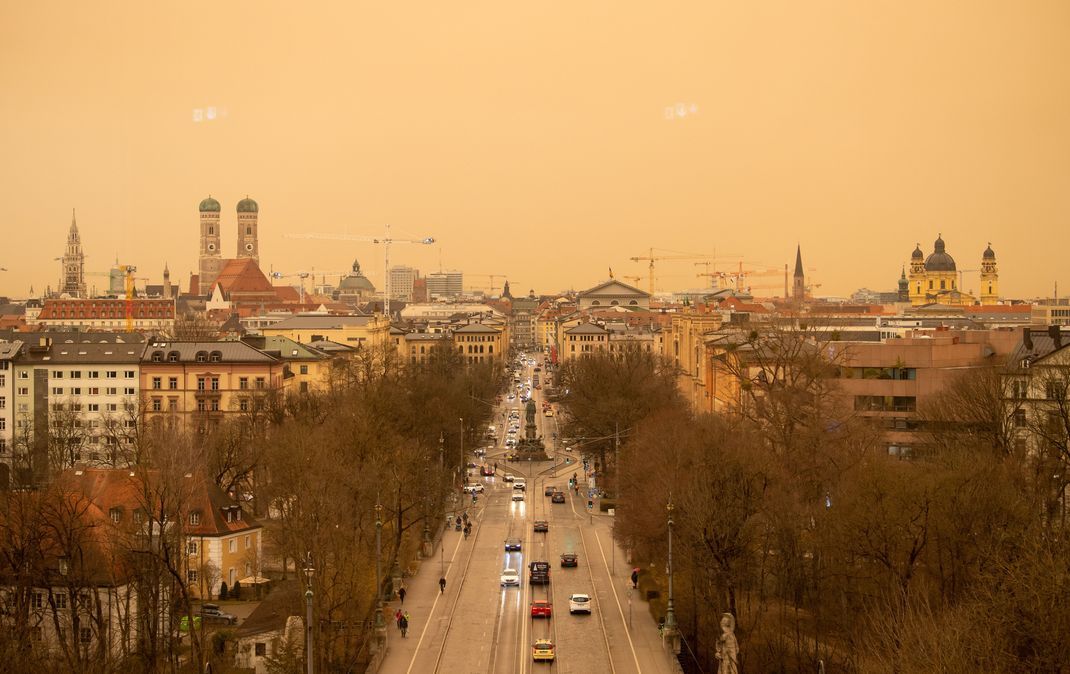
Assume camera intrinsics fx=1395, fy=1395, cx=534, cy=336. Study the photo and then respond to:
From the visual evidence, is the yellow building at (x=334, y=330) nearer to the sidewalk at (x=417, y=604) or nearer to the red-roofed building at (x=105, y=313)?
the sidewalk at (x=417, y=604)

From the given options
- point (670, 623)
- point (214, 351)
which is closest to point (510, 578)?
point (670, 623)

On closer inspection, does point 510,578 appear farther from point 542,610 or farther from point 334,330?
point 334,330

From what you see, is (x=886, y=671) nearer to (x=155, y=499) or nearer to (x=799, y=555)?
(x=799, y=555)

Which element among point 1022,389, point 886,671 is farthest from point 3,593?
point 1022,389

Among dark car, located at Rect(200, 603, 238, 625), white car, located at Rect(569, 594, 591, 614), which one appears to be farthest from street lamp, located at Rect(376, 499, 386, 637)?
white car, located at Rect(569, 594, 591, 614)

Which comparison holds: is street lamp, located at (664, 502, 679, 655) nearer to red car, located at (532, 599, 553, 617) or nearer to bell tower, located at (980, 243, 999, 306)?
red car, located at (532, 599, 553, 617)

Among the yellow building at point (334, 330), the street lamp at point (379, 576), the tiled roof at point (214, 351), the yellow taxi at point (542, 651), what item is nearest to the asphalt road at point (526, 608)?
the yellow taxi at point (542, 651)
